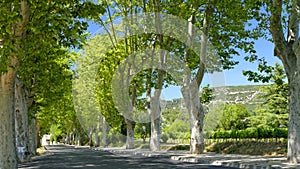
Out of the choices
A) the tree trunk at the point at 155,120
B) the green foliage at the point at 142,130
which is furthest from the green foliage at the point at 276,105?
the tree trunk at the point at 155,120

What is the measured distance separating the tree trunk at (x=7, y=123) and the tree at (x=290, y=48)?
10.7m

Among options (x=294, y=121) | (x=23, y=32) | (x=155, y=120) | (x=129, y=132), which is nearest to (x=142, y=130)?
(x=129, y=132)

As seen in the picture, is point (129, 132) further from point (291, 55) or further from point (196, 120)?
point (291, 55)

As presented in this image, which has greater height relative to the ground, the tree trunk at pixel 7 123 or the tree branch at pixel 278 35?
the tree branch at pixel 278 35

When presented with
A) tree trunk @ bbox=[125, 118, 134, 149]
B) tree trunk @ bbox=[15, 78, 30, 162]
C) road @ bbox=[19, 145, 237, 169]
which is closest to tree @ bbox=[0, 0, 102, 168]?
road @ bbox=[19, 145, 237, 169]

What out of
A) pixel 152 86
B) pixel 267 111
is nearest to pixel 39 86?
pixel 152 86

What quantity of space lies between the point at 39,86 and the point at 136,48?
9985mm

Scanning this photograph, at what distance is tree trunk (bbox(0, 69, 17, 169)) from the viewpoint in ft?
42.4

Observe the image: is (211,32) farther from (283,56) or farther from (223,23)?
(283,56)

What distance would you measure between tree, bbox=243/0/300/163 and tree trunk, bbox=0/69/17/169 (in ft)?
35.2

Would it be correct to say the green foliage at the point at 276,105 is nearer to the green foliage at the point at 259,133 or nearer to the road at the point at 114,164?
the green foliage at the point at 259,133

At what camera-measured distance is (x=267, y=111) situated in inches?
2137

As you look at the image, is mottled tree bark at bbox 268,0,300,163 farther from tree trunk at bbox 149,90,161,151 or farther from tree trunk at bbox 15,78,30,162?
tree trunk at bbox 149,90,161,151

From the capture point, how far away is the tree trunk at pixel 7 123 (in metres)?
12.9
